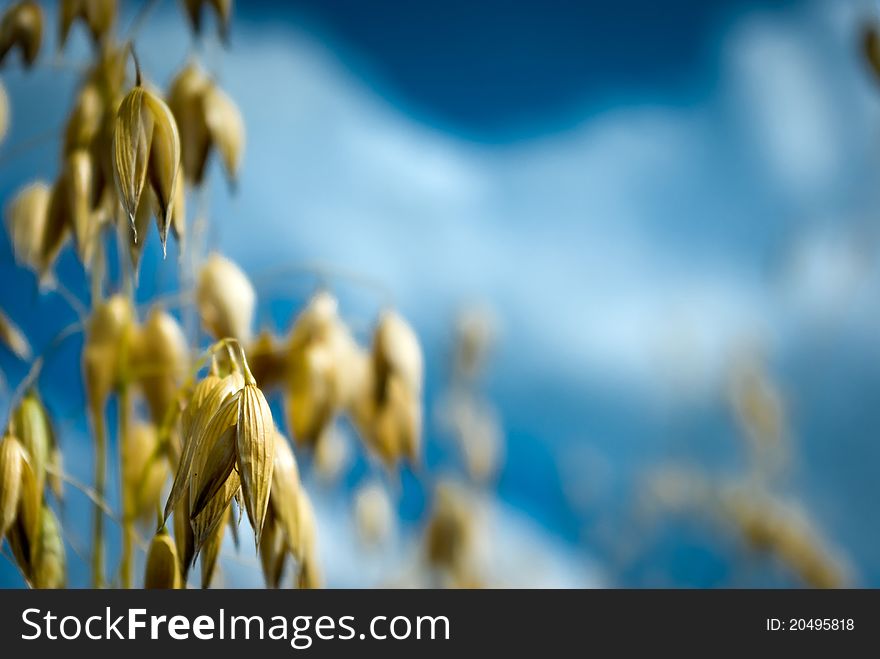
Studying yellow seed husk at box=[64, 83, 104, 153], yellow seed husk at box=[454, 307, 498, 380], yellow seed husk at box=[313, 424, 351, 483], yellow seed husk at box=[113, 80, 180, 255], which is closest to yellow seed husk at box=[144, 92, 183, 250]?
yellow seed husk at box=[113, 80, 180, 255]

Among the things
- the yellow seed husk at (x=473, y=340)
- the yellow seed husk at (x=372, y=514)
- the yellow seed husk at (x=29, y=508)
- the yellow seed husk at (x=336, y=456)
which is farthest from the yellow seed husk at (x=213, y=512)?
the yellow seed husk at (x=473, y=340)

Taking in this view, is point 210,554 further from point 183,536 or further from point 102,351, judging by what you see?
point 102,351

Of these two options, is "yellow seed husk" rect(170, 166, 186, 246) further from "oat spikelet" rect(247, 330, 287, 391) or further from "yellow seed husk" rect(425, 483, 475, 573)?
"yellow seed husk" rect(425, 483, 475, 573)

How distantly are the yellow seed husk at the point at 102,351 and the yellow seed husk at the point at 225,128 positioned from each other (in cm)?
10

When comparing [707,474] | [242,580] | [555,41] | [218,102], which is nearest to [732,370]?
[707,474]

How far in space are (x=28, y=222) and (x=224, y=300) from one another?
0.48 feet

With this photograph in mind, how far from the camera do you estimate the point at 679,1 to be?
4.17ft

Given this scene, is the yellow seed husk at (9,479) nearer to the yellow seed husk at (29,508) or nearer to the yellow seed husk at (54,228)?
the yellow seed husk at (29,508)

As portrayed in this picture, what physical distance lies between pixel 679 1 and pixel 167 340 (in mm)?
1112

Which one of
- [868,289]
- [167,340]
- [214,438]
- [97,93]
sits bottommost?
[214,438]

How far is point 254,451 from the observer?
258 mm

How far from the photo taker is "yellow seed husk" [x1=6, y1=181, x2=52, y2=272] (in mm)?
446

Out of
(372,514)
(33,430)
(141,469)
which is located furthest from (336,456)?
(33,430)

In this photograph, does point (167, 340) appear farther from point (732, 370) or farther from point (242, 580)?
point (732, 370)
